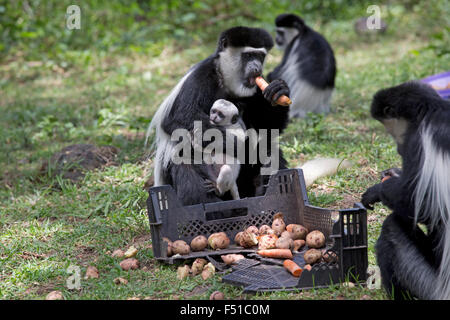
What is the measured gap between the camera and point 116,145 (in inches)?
204

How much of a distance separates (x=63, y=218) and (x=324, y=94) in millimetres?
3663

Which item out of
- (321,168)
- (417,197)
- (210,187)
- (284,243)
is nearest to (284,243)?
(284,243)

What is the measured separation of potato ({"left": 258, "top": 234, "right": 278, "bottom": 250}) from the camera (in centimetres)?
297

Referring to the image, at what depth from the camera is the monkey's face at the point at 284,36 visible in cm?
704

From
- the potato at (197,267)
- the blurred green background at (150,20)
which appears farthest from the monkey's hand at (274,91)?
the blurred green background at (150,20)

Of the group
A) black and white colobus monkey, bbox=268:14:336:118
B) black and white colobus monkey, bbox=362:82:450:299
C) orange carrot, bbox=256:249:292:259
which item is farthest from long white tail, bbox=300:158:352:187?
black and white colobus monkey, bbox=268:14:336:118

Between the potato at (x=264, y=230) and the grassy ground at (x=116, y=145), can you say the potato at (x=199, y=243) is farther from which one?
the potato at (x=264, y=230)

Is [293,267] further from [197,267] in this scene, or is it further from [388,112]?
[388,112]

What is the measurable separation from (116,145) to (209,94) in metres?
1.95

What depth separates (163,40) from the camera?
355 inches

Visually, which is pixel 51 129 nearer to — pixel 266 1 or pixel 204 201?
pixel 204 201

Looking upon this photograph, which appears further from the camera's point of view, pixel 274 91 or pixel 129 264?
pixel 274 91

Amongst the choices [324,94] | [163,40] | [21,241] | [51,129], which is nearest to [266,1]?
[163,40]

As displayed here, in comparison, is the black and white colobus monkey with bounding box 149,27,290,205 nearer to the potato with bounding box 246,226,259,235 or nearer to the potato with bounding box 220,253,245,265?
the potato with bounding box 246,226,259,235
